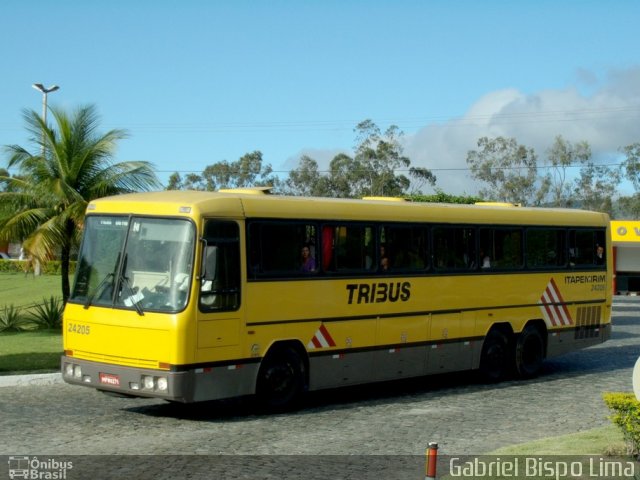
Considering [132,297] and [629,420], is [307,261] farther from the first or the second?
[629,420]

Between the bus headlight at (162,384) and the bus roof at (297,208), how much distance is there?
2.11m

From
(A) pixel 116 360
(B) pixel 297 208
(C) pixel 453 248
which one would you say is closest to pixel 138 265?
(A) pixel 116 360

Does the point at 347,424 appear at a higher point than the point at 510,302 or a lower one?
lower

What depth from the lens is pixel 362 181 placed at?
7050 cm

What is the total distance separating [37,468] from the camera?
32.5 feet

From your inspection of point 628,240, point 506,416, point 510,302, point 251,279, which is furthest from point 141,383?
point 628,240

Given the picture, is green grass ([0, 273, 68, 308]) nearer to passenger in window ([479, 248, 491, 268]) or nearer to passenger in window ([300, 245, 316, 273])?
passenger in window ([479, 248, 491, 268])

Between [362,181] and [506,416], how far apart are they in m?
56.7

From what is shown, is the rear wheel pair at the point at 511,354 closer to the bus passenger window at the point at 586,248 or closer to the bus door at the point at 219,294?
the bus passenger window at the point at 586,248

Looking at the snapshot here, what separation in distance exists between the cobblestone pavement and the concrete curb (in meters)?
0.20

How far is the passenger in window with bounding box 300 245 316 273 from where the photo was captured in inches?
571

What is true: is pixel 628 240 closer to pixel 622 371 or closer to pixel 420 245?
pixel 622 371

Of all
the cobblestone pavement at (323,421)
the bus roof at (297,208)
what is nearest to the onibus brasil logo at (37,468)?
the cobblestone pavement at (323,421)

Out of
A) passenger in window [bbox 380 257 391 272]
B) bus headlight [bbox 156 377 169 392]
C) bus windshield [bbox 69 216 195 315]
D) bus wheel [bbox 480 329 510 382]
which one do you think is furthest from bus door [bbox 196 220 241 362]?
bus wheel [bbox 480 329 510 382]
